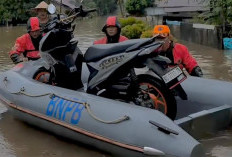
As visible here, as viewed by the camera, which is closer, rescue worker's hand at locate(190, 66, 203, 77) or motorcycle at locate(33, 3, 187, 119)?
motorcycle at locate(33, 3, 187, 119)

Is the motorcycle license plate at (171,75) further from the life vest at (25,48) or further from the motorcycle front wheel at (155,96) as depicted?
the life vest at (25,48)

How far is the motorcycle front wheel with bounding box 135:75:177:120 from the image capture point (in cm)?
477

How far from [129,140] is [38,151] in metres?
1.36

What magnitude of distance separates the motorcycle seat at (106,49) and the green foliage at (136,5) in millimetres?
23436

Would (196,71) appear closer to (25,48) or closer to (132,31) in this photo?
(25,48)

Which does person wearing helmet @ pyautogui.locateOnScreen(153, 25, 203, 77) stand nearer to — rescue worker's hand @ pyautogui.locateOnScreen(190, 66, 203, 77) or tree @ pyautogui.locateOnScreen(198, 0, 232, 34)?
rescue worker's hand @ pyautogui.locateOnScreen(190, 66, 203, 77)

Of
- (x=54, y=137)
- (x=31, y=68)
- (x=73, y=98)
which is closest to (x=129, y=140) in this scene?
(x=73, y=98)

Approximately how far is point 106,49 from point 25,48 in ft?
8.05

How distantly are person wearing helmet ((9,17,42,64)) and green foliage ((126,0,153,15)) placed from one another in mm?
21772

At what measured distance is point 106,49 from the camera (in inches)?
197

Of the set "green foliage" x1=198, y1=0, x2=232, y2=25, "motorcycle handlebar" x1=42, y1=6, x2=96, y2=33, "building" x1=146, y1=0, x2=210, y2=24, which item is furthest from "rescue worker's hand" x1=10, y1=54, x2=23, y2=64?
"building" x1=146, y1=0, x2=210, y2=24

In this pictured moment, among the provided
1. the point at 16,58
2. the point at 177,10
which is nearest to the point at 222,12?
the point at 16,58

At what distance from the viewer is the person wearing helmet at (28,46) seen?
22.4 feet

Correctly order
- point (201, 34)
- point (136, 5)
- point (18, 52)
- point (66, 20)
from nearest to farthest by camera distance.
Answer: point (66, 20) → point (18, 52) → point (201, 34) → point (136, 5)
